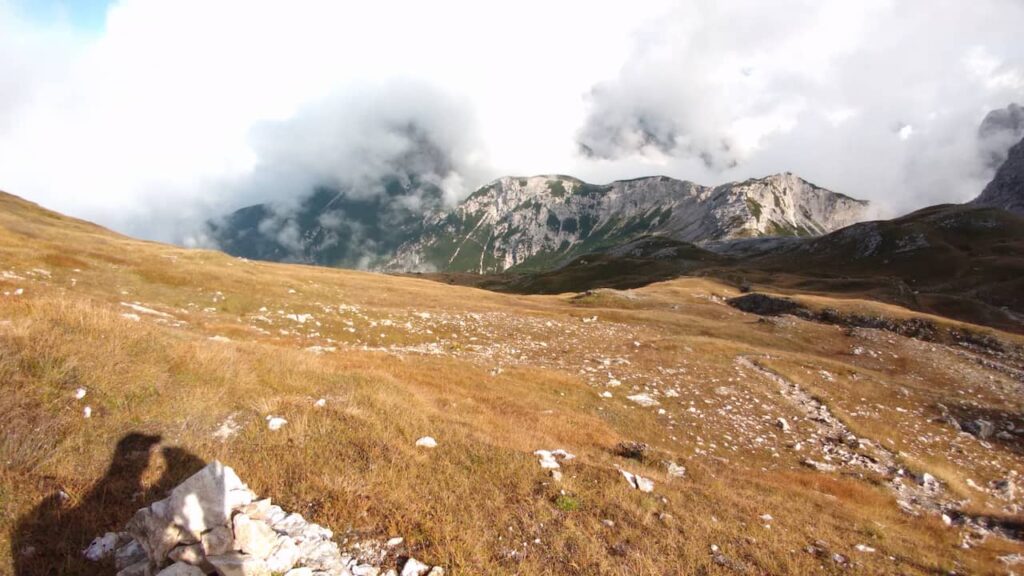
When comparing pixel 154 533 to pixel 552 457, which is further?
pixel 552 457

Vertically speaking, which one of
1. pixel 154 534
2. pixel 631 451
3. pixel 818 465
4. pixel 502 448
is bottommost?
pixel 818 465

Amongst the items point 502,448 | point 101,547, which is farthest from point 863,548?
point 101,547

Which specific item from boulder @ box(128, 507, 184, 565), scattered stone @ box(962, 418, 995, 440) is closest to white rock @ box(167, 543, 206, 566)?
boulder @ box(128, 507, 184, 565)

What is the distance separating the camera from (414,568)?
7.11m

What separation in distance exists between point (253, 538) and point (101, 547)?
87.1 inches

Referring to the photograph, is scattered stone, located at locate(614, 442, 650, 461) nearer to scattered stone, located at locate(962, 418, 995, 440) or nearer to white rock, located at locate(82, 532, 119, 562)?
white rock, located at locate(82, 532, 119, 562)

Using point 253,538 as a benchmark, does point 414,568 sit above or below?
below

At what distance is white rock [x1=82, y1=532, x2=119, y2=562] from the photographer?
656 cm

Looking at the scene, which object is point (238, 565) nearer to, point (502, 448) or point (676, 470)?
point (502, 448)

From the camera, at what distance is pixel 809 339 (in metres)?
47.4

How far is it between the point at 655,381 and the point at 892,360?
92.8 ft

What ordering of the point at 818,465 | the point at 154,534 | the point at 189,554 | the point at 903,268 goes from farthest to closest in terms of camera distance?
the point at 903,268
the point at 818,465
the point at 154,534
the point at 189,554

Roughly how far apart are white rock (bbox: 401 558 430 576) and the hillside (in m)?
0.37

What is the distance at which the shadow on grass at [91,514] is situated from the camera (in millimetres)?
6355
